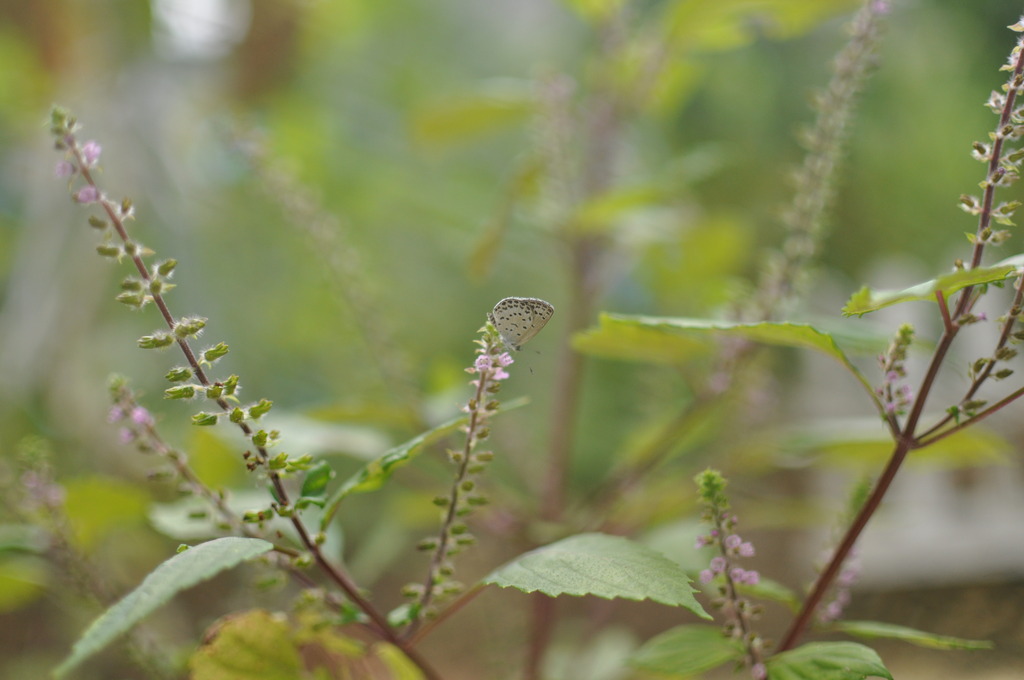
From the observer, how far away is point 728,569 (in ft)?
1.04

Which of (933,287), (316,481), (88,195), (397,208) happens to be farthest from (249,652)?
(397,208)

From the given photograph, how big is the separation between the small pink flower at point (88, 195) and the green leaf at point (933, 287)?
0.84 ft

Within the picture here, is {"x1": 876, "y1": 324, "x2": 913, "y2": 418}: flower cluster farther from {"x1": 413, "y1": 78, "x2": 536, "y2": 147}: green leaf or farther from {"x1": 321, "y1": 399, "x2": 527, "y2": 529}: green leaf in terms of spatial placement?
{"x1": 413, "y1": 78, "x2": 536, "y2": 147}: green leaf

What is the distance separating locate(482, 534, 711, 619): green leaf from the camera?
0.85 ft

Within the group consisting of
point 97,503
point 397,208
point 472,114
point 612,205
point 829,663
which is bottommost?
point 829,663

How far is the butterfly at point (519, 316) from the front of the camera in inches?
13.1

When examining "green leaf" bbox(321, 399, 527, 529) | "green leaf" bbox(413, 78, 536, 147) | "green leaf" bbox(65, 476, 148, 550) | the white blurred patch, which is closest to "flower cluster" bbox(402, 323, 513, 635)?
"green leaf" bbox(321, 399, 527, 529)

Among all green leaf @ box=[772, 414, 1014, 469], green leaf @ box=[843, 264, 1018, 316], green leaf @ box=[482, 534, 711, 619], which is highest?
green leaf @ box=[772, 414, 1014, 469]

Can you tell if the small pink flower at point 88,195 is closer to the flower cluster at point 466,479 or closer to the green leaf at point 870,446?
the flower cluster at point 466,479

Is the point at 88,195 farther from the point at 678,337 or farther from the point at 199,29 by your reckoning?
the point at 199,29

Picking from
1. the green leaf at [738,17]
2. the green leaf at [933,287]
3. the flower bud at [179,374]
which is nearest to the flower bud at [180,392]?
the flower bud at [179,374]

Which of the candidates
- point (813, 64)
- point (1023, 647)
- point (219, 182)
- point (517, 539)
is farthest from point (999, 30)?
point (219, 182)

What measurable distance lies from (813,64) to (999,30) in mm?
327

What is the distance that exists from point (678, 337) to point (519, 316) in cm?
13
